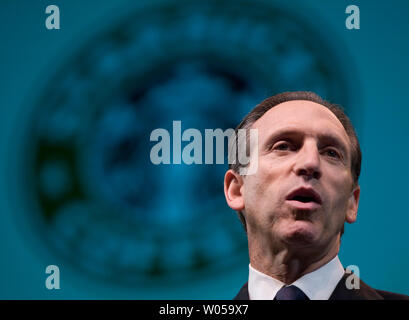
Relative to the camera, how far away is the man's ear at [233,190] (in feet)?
6.46

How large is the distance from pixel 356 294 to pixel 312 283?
0.14 metres

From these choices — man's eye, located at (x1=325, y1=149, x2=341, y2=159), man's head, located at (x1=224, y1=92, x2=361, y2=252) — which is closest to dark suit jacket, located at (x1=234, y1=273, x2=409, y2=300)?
man's head, located at (x1=224, y1=92, x2=361, y2=252)

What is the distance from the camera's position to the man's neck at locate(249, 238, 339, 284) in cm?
180

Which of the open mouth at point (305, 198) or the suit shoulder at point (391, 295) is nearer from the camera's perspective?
the open mouth at point (305, 198)

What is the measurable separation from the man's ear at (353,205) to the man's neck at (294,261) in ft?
0.31

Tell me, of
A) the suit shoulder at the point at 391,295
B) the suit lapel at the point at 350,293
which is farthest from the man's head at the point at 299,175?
the suit shoulder at the point at 391,295

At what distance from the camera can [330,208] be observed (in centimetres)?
176

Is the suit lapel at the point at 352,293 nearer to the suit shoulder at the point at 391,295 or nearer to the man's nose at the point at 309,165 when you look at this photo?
the suit shoulder at the point at 391,295

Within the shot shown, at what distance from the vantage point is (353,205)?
192cm

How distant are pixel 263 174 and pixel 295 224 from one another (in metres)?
0.21

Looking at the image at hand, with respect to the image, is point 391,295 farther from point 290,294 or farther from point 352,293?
point 290,294

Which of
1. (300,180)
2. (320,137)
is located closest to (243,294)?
(300,180)

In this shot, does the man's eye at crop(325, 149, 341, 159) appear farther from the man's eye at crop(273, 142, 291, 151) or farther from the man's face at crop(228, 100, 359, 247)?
the man's eye at crop(273, 142, 291, 151)
